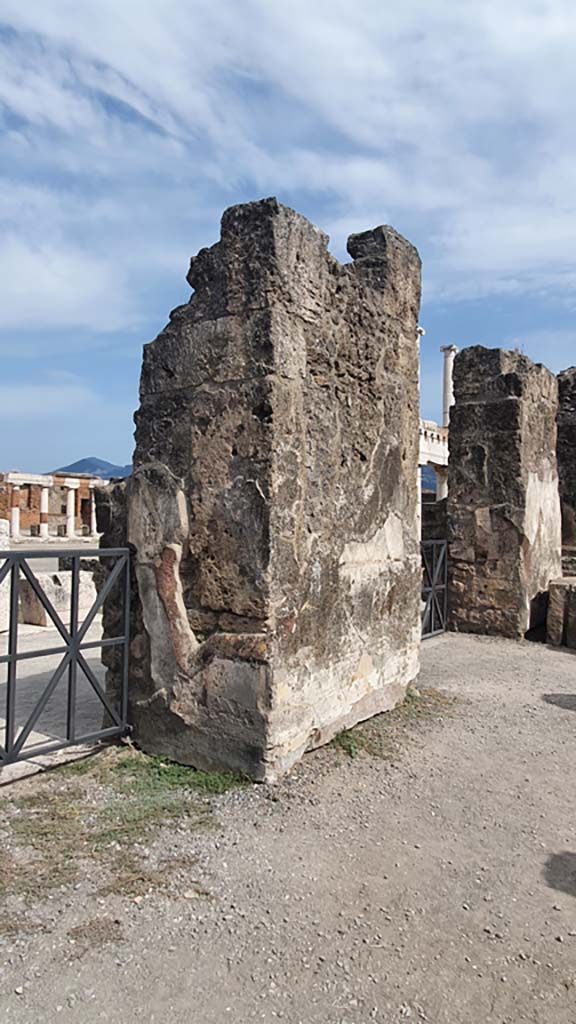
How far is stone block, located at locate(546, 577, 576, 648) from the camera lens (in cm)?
668

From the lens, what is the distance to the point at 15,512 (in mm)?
29078

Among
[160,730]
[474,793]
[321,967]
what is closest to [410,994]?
[321,967]

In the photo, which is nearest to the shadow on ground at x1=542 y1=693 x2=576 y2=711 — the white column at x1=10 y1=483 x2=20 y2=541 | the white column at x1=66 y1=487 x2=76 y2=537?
the white column at x1=10 y1=483 x2=20 y2=541

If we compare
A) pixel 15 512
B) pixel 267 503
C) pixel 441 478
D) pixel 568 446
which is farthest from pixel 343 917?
pixel 15 512

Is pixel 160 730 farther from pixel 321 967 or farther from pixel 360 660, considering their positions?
pixel 321 967

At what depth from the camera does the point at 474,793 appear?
10.6 feet

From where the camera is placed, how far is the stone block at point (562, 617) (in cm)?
668

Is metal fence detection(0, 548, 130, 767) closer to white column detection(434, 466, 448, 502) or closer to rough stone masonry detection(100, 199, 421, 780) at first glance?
rough stone masonry detection(100, 199, 421, 780)

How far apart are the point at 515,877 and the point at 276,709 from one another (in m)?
1.19

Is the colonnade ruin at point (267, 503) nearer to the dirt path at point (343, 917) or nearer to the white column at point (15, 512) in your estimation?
the dirt path at point (343, 917)

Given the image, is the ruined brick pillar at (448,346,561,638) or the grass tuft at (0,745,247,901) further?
the ruined brick pillar at (448,346,561,638)

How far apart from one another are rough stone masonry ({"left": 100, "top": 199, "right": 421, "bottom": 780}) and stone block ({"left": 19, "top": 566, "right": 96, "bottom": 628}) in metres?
4.64

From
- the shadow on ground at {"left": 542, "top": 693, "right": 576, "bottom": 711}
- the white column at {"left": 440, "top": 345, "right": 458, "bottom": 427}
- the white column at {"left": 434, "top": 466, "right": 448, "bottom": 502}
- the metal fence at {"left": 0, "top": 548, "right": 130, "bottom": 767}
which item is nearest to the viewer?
the metal fence at {"left": 0, "top": 548, "right": 130, "bottom": 767}

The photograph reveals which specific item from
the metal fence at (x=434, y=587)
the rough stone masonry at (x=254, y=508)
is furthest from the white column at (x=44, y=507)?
the rough stone masonry at (x=254, y=508)
